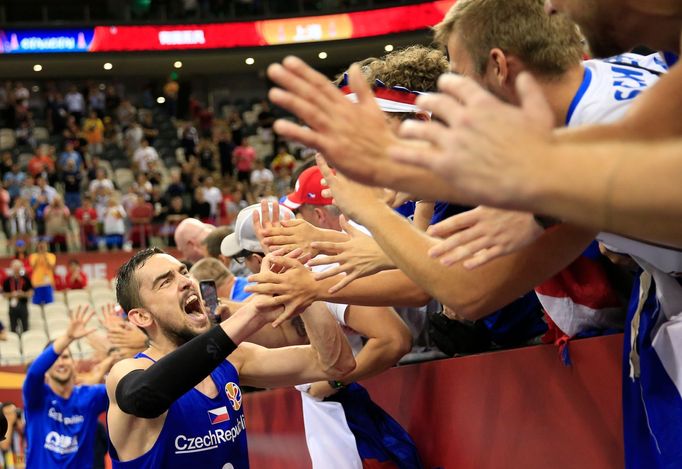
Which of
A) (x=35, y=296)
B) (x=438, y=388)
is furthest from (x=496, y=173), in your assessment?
→ (x=35, y=296)

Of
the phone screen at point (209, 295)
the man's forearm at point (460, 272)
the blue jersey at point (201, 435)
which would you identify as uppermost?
the man's forearm at point (460, 272)

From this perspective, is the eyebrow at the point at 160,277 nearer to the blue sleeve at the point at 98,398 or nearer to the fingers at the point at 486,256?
the fingers at the point at 486,256

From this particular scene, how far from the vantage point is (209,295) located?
186 inches

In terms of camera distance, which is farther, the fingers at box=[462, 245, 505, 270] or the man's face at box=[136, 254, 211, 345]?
the man's face at box=[136, 254, 211, 345]

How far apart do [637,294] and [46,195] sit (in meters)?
17.8

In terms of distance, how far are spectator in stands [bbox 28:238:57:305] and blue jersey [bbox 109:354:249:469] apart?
12.8m

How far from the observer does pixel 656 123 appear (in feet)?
5.24

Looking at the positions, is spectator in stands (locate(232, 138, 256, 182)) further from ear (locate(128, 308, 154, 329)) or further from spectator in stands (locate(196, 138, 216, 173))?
ear (locate(128, 308, 154, 329))

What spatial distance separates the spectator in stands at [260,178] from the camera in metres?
21.8

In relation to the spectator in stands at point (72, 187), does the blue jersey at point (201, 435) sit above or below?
above

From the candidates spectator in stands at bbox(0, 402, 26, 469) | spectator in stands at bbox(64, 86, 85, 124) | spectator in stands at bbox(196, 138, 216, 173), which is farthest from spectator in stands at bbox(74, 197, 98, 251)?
spectator in stands at bbox(64, 86, 85, 124)

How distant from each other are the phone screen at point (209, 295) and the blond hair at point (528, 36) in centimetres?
251

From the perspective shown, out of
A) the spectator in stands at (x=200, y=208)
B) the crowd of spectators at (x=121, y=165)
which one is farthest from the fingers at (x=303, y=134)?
the spectator in stands at (x=200, y=208)

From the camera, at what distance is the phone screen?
4660 millimetres
